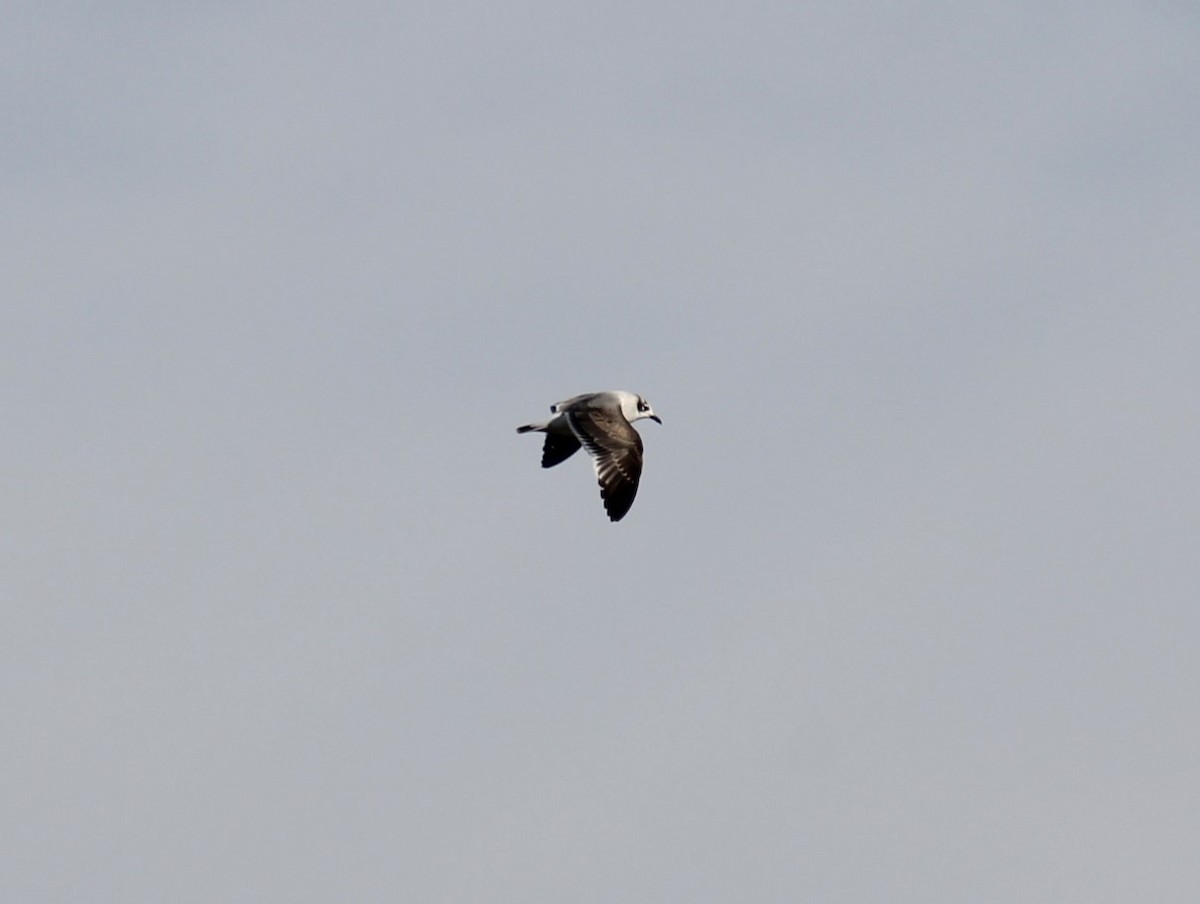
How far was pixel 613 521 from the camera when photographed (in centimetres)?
5759

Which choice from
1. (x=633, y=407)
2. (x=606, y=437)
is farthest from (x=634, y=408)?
(x=606, y=437)

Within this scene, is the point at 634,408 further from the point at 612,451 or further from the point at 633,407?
the point at 612,451

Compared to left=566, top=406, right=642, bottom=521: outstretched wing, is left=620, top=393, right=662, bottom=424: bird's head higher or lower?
higher

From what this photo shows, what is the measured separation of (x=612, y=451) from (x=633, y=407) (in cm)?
366

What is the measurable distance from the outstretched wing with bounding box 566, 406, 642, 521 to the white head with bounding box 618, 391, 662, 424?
1032 mm

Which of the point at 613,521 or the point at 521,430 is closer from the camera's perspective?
the point at 613,521

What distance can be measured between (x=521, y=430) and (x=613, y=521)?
559cm

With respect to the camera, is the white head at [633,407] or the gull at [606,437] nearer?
the gull at [606,437]

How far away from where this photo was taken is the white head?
62.4 m

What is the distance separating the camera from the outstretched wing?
58.5 meters

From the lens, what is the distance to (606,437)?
5975cm

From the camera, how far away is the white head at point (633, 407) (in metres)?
62.4

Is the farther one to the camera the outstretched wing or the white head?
the white head

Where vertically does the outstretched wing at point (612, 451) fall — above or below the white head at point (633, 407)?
below
